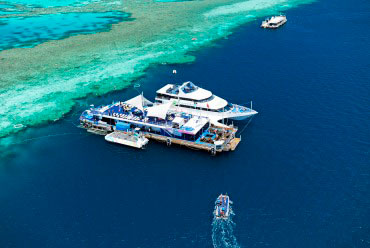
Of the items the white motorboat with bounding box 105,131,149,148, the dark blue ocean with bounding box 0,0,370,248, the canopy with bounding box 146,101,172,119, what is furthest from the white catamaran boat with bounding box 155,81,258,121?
the white motorboat with bounding box 105,131,149,148

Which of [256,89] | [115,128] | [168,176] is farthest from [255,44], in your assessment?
[168,176]

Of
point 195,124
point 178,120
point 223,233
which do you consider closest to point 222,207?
point 223,233

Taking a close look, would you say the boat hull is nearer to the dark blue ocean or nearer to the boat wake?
the dark blue ocean

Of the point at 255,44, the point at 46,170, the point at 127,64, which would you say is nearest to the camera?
the point at 46,170

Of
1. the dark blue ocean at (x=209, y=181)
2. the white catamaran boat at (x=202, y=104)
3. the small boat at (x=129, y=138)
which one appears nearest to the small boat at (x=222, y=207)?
the dark blue ocean at (x=209, y=181)

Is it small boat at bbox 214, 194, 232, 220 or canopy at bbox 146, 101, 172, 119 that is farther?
canopy at bbox 146, 101, 172, 119

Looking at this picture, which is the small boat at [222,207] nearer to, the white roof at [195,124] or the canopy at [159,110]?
the white roof at [195,124]

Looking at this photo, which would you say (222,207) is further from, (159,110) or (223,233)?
(159,110)

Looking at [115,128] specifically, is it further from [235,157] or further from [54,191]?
[235,157]
